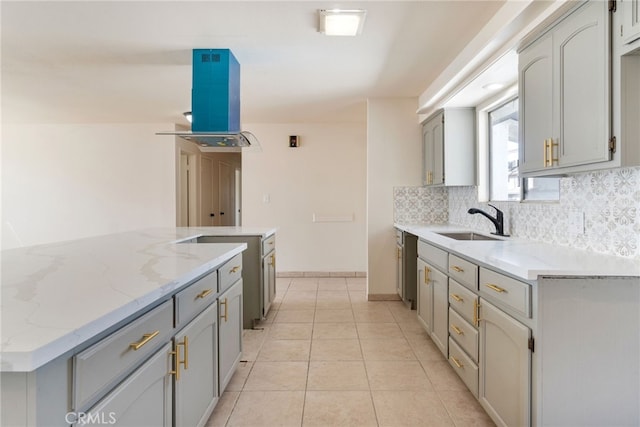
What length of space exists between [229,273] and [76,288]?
3.08 feet

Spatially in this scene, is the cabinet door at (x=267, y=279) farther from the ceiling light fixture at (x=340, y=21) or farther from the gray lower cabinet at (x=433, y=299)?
the ceiling light fixture at (x=340, y=21)

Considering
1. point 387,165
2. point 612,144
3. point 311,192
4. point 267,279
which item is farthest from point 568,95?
Answer: point 311,192

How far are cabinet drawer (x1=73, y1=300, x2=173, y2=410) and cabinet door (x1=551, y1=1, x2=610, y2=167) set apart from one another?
1.84 m

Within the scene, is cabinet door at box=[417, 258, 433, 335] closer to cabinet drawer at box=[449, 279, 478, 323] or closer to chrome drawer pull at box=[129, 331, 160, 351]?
cabinet drawer at box=[449, 279, 478, 323]

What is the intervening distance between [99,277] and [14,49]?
9.00ft

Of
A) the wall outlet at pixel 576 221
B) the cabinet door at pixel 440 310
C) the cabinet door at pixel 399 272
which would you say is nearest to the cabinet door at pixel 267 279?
the cabinet door at pixel 399 272

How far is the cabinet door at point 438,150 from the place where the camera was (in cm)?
330

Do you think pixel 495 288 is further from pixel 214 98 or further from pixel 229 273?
pixel 214 98

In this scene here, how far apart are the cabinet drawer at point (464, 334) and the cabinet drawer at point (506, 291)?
0.29 m

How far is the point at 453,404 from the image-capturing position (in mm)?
1891

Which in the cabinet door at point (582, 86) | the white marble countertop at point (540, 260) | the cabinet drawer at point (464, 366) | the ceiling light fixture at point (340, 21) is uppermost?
the ceiling light fixture at point (340, 21)

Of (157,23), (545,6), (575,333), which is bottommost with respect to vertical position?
(575,333)

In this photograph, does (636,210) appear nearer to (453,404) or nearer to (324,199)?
(453,404)

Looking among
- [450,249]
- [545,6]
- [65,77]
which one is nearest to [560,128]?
[545,6]
